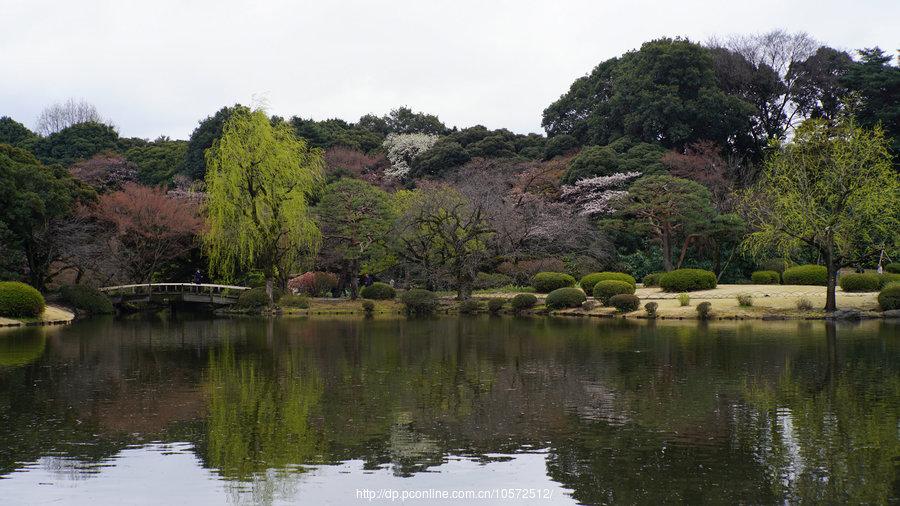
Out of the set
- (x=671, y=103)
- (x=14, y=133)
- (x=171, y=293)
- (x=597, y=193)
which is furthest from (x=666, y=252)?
(x=14, y=133)

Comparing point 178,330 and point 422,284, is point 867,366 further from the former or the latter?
point 422,284

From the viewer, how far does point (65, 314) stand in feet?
113

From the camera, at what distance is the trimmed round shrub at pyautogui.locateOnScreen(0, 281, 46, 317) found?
3127 centimetres

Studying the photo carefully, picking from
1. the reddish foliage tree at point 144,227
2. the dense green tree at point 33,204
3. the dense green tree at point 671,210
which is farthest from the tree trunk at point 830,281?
the dense green tree at point 33,204

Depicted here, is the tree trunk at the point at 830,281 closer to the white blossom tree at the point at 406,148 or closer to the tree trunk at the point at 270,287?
the tree trunk at the point at 270,287

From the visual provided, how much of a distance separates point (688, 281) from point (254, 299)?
1918cm

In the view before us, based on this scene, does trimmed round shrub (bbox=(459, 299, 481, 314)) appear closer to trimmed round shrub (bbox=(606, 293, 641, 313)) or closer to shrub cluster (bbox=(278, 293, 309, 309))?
trimmed round shrub (bbox=(606, 293, 641, 313))

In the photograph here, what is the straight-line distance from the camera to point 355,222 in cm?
4006

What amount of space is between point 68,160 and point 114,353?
4413 centimetres

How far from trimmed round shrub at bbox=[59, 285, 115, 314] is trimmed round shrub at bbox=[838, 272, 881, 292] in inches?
1264

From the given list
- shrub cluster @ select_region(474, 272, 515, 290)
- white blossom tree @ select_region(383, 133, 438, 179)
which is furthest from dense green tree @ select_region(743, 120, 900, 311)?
white blossom tree @ select_region(383, 133, 438, 179)

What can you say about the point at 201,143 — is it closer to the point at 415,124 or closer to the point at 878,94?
the point at 415,124

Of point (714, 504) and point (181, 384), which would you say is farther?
point (181, 384)

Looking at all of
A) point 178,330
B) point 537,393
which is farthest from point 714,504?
point 178,330
